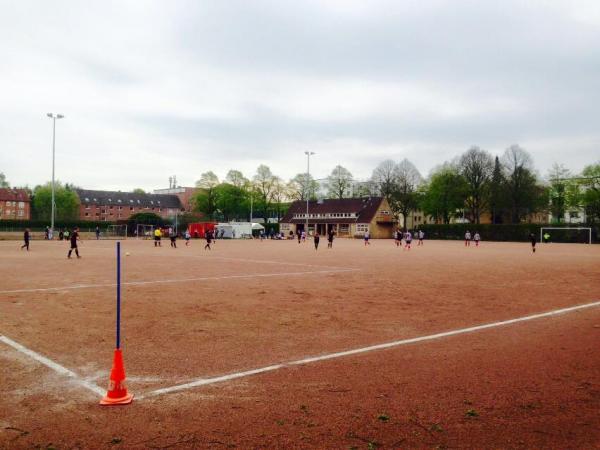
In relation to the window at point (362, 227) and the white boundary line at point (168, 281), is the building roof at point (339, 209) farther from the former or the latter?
the white boundary line at point (168, 281)

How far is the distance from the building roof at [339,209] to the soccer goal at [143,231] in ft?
114

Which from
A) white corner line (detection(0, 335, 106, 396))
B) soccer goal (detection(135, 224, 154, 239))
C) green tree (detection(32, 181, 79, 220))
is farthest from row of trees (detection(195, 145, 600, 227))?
white corner line (detection(0, 335, 106, 396))

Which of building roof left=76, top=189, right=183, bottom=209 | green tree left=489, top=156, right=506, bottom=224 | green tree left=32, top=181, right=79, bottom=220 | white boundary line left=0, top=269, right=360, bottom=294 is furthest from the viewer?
building roof left=76, top=189, right=183, bottom=209

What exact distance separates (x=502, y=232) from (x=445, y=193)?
695 inches

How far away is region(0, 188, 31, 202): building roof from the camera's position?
117m

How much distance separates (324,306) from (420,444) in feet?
24.1

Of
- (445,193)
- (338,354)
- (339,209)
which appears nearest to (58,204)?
(339,209)

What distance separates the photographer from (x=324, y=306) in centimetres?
→ 1159

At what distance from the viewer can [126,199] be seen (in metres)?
136

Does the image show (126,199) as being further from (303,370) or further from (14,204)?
(303,370)

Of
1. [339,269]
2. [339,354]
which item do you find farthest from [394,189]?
[339,354]

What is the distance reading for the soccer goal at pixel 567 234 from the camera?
63.5m

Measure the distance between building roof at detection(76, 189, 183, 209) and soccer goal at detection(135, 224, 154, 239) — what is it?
57.9 metres

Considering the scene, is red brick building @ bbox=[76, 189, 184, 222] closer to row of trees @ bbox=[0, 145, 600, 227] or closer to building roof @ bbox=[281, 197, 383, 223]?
row of trees @ bbox=[0, 145, 600, 227]
